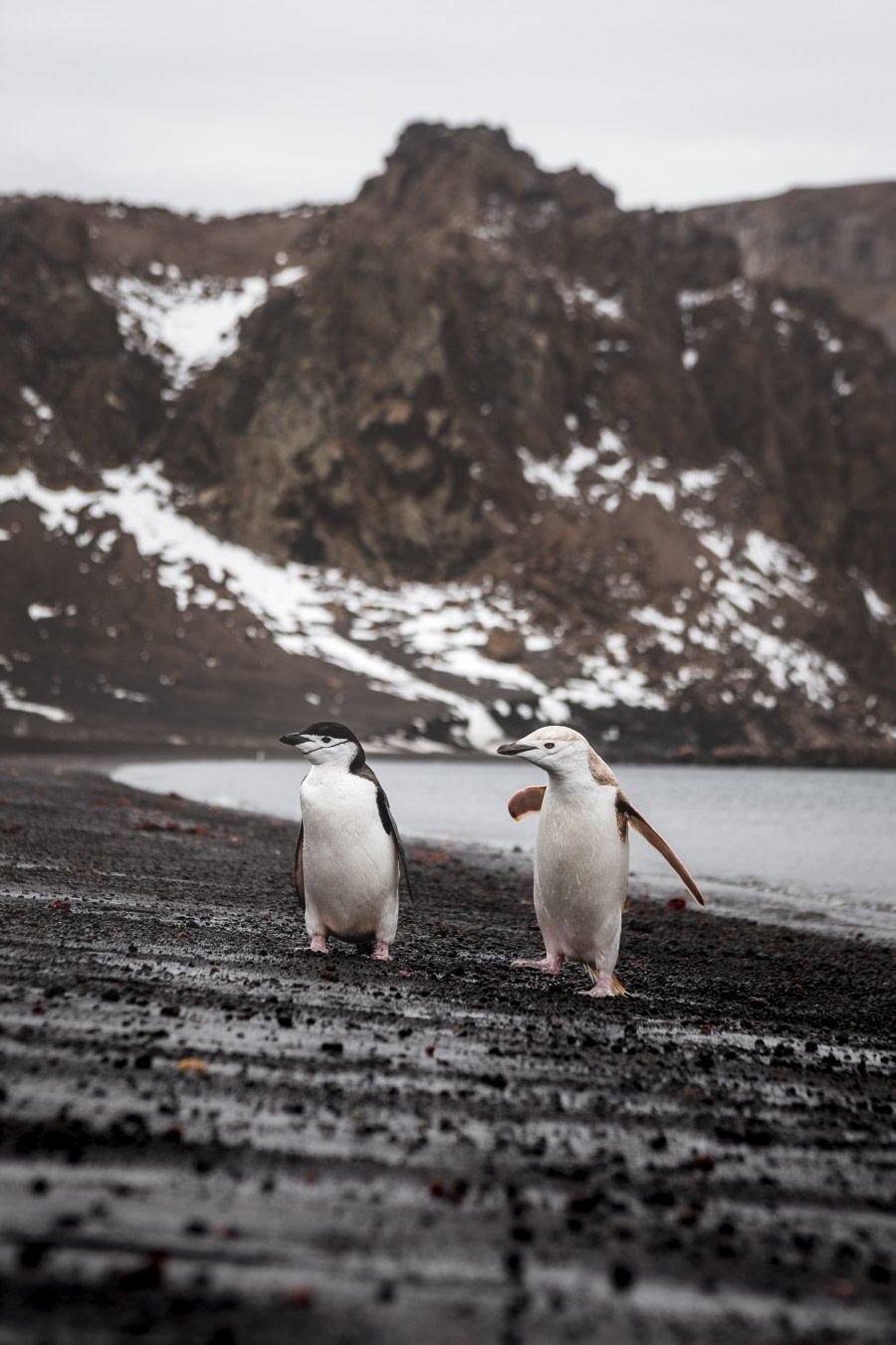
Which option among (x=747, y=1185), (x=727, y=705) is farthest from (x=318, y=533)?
(x=747, y=1185)

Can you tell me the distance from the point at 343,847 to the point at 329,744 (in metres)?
0.69

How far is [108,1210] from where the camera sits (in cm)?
355

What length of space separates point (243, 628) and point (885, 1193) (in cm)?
10791

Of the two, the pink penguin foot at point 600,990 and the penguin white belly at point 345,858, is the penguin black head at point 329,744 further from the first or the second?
the pink penguin foot at point 600,990

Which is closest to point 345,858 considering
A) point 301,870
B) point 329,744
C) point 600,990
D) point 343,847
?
point 343,847

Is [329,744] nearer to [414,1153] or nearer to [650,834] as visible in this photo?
[650,834]

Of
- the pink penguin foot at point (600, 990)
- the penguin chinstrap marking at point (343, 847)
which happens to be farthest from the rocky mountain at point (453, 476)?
the pink penguin foot at point (600, 990)

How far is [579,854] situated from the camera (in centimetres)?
840

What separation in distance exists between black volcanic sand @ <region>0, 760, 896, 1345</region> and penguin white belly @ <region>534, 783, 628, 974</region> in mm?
360

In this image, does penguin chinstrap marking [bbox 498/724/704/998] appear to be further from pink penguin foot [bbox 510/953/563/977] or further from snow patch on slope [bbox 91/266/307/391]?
snow patch on slope [bbox 91/266/307/391]

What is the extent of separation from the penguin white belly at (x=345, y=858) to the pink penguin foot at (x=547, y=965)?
3.20 ft

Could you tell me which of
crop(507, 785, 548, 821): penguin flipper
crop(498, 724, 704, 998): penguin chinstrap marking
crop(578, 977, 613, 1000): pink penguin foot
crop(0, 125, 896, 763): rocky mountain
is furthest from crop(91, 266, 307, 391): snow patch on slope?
crop(578, 977, 613, 1000): pink penguin foot

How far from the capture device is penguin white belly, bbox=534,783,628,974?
8.37 meters

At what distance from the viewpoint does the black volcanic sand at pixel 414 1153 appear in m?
3.23
